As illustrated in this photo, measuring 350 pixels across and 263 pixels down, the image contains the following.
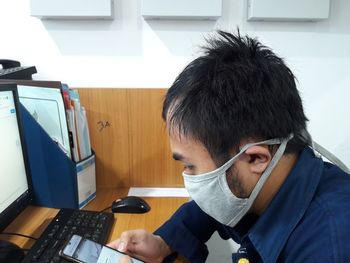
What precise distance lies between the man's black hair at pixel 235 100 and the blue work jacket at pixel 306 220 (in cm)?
10

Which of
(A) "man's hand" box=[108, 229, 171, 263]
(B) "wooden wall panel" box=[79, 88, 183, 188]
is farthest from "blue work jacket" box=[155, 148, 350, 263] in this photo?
(B) "wooden wall panel" box=[79, 88, 183, 188]

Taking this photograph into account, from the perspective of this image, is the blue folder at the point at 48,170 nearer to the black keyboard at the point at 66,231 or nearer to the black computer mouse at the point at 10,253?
the black keyboard at the point at 66,231

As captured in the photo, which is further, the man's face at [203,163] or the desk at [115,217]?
the desk at [115,217]

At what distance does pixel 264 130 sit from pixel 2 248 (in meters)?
0.67

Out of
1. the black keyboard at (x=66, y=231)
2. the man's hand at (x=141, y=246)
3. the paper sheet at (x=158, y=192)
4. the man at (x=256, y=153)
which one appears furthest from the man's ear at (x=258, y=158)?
the paper sheet at (x=158, y=192)

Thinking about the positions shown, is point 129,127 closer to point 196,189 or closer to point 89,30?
point 89,30

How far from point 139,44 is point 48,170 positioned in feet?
1.71

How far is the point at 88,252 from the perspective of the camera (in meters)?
0.69

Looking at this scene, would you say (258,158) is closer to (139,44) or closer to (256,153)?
(256,153)

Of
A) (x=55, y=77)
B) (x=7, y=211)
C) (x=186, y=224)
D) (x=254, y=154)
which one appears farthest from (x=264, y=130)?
(x=55, y=77)

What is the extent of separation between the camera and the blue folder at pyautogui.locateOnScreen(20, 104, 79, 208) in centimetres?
91

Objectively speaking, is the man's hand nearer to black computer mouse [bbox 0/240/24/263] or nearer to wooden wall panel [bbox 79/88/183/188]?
black computer mouse [bbox 0/240/24/263]

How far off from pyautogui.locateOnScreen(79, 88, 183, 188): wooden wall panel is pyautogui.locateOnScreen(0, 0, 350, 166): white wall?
2.0 inches

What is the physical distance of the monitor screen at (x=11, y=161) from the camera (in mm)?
744
